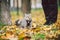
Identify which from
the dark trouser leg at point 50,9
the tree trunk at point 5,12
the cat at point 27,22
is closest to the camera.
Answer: the cat at point 27,22

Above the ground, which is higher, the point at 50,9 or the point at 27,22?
the point at 50,9

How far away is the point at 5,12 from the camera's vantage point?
8867mm

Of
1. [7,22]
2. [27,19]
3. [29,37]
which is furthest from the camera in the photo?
[7,22]

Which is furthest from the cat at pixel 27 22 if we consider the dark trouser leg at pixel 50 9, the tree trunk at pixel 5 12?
the dark trouser leg at pixel 50 9

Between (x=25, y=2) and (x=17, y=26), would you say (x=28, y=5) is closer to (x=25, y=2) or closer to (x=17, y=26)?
(x=25, y=2)

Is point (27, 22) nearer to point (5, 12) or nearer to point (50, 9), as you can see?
point (5, 12)

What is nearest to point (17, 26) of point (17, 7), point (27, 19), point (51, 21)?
point (27, 19)

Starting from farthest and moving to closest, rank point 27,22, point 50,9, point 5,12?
point 50,9 → point 5,12 → point 27,22

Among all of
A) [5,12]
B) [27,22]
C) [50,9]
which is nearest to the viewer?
[27,22]

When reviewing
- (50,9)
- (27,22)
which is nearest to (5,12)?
(27,22)

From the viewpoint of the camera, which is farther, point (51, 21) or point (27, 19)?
point (51, 21)

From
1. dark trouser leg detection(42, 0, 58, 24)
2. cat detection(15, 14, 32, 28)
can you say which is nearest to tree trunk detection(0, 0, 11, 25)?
cat detection(15, 14, 32, 28)

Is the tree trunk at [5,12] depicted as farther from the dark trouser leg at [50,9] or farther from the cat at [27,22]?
the dark trouser leg at [50,9]

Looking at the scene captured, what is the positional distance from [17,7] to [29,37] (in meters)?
10.4
